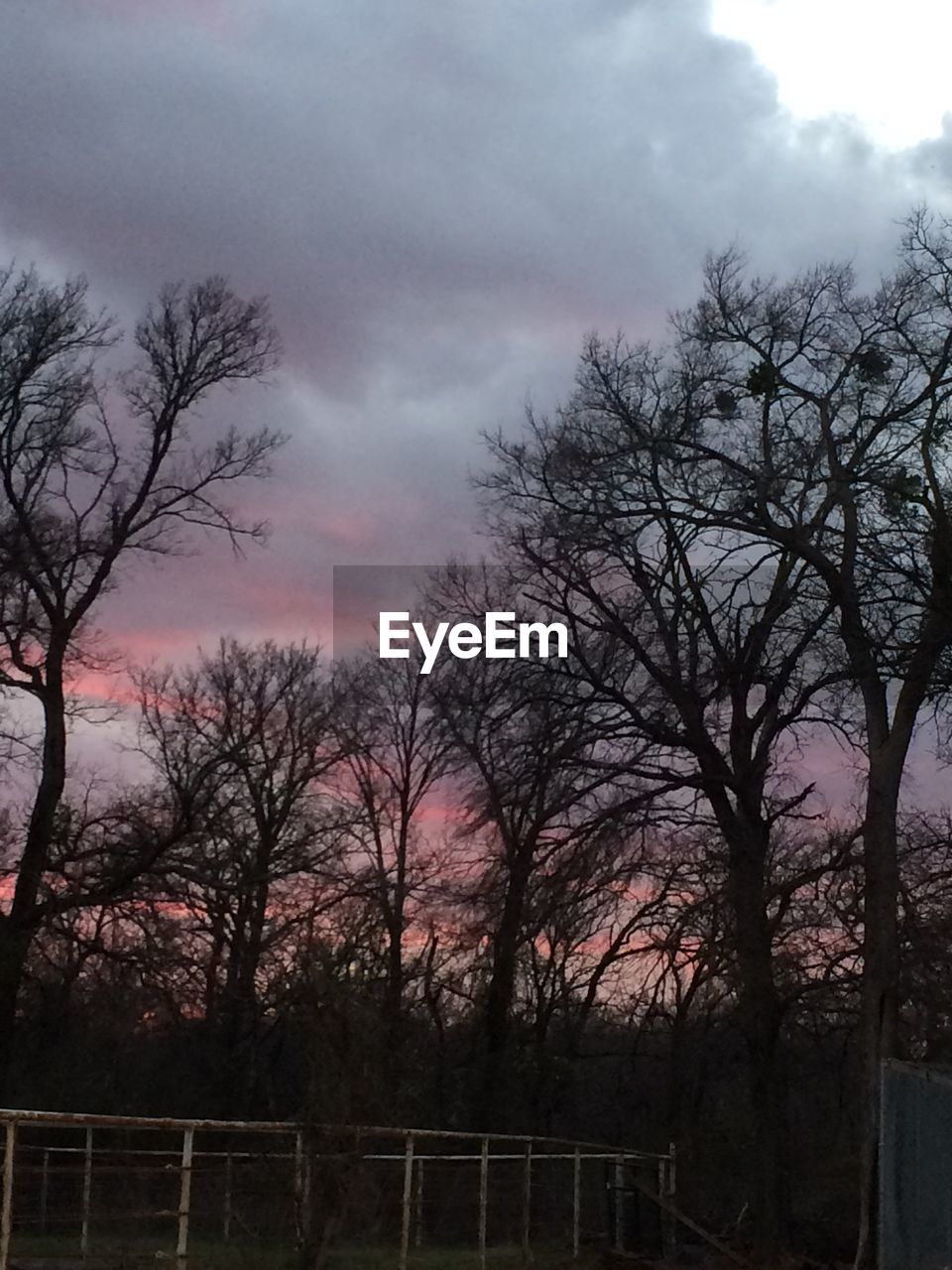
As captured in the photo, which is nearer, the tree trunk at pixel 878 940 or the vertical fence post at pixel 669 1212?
the tree trunk at pixel 878 940

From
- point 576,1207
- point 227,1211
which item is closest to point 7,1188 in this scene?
point 227,1211

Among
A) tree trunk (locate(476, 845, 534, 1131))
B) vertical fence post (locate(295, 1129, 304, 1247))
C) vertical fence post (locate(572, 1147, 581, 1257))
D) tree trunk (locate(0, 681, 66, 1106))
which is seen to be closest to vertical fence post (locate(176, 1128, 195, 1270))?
vertical fence post (locate(295, 1129, 304, 1247))

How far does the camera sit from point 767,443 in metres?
23.9

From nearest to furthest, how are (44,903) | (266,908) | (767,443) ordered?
(767,443) → (44,903) → (266,908)

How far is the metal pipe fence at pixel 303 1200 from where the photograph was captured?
1310 centimetres

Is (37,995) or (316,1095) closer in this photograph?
(316,1095)

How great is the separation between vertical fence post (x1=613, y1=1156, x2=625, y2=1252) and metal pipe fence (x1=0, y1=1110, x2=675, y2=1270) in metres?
0.03

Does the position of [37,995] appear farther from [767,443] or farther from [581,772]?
[767,443]

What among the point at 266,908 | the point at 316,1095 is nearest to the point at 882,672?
the point at 316,1095

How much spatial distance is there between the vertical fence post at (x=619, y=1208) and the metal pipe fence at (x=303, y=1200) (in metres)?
0.03

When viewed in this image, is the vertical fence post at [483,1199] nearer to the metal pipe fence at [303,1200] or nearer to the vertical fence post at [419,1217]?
the metal pipe fence at [303,1200]

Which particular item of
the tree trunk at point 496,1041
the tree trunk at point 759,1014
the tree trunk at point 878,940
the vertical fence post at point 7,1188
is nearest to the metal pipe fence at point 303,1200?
the vertical fence post at point 7,1188

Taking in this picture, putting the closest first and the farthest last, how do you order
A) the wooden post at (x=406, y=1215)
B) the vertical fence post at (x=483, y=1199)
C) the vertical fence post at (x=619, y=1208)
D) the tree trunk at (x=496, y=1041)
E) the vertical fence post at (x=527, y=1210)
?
the wooden post at (x=406, y=1215)
the vertical fence post at (x=483, y=1199)
the vertical fence post at (x=527, y=1210)
the vertical fence post at (x=619, y=1208)
the tree trunk at (x=496, y=1041)

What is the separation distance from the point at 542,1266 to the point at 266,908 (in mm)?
19619
